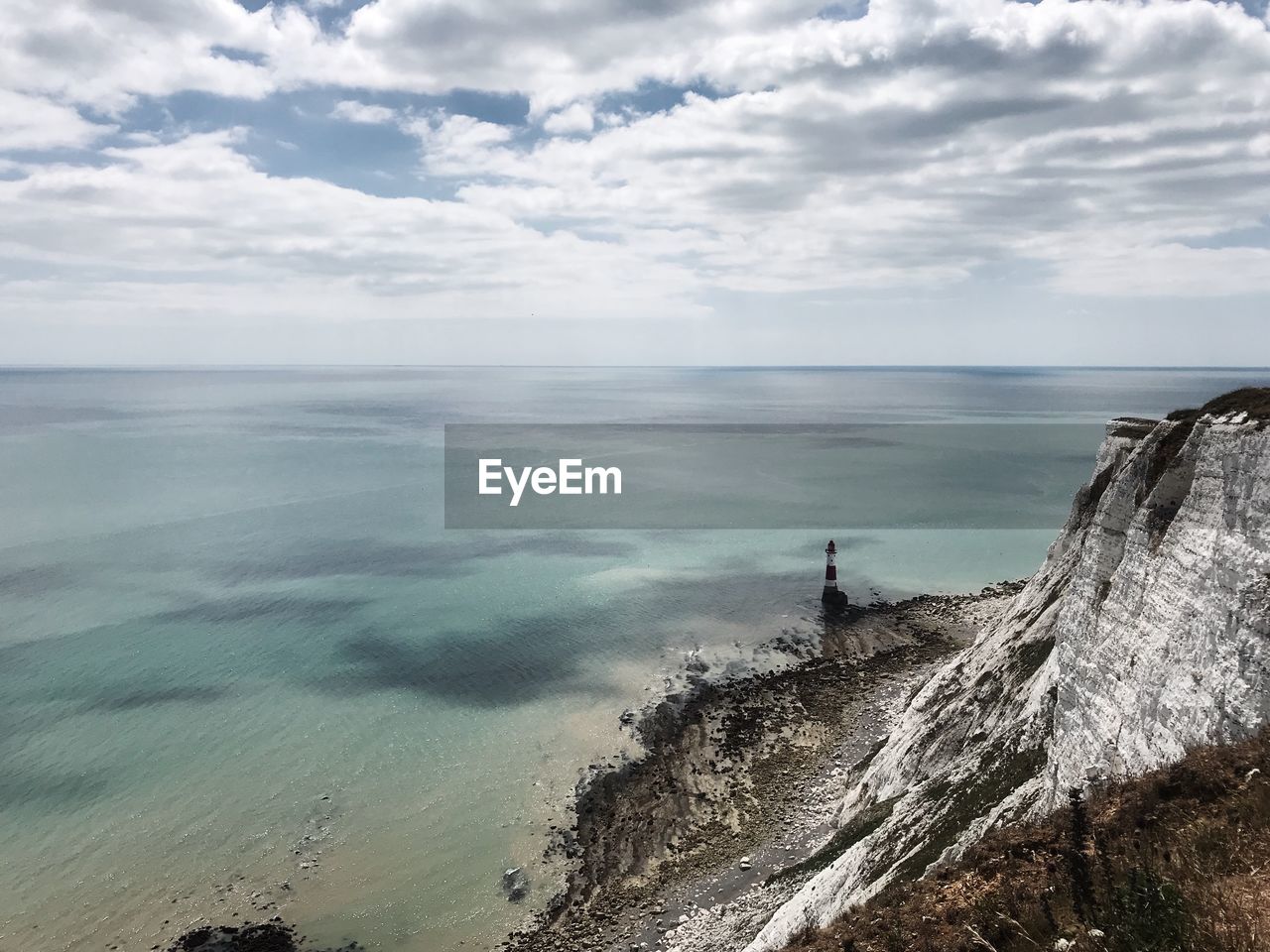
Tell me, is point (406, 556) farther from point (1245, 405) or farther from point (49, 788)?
A: point (1245, 405)

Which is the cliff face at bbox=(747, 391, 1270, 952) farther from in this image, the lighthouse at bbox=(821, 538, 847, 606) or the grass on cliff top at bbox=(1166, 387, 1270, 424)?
the lighthouse at bbox=(821, 538, 847, 606)

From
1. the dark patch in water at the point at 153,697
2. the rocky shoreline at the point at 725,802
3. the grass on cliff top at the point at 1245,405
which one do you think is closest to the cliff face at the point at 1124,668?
the grass on cliff top at the point at 1245,405

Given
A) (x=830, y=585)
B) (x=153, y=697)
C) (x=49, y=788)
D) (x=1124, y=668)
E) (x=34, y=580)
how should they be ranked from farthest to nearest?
(x=34, y=580) → (x=830, y=585) → (x=153, y=697) → (x=49, y=788) → (x=1124, y=668)

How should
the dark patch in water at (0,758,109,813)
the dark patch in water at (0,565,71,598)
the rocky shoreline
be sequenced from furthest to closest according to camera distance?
the dark patch in water at (0,565,71,598) < the dark patch in water at (0,758,109,813) < the rocky shoreline

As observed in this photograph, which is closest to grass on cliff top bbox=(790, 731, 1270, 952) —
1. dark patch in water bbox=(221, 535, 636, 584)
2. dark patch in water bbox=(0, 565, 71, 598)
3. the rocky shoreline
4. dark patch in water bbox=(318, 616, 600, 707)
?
the rocky shoreline

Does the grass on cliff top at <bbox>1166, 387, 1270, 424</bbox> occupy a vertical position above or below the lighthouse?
above

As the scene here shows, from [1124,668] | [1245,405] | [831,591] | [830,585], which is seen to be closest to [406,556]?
[830,585]
